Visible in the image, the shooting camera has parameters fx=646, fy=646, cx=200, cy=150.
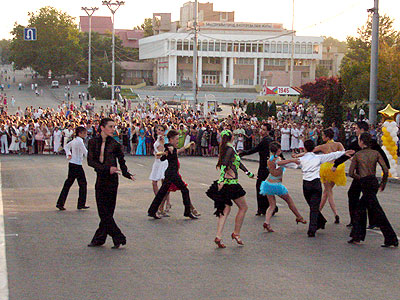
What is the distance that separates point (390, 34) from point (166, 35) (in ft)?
140

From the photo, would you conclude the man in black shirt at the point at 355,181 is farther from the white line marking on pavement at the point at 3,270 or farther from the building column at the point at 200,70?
the building column at the point at 200,70

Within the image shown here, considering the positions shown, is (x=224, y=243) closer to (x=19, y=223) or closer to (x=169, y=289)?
(x=169, y=289)

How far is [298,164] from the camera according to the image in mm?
10992

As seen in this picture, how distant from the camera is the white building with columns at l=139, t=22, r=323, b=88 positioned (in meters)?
125

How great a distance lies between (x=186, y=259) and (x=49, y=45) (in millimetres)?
140953

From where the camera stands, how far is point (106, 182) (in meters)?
9.62

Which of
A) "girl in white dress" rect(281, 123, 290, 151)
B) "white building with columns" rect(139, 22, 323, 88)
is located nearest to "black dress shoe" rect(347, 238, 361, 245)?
"girl in white dress" rect(281, 123, 290, 151)

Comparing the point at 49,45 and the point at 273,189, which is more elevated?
the point at 49,45

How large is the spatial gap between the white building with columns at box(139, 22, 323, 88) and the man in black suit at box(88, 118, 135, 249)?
11371 cm

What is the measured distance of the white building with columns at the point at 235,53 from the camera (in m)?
125

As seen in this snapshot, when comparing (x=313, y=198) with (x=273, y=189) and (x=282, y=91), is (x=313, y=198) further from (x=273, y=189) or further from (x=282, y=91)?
(x=282, y=91)

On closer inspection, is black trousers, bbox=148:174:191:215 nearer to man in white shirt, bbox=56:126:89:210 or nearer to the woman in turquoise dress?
man in white shirt, bbox=56:126:89:210

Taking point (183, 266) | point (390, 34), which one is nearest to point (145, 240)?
point (183, 266)

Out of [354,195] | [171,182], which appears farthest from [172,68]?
[354,195]
